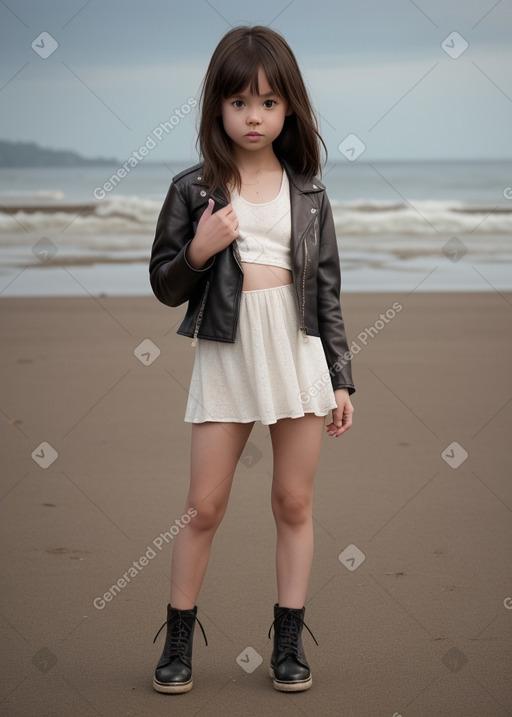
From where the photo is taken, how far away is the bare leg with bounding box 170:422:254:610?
2.73 metres

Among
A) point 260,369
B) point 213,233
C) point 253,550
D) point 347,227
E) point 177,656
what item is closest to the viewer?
point 213,233

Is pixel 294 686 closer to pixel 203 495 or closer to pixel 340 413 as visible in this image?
pixel 203 495

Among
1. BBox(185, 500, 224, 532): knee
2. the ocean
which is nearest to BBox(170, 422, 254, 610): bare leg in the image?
BBox(185, 500, 224, 532): knee

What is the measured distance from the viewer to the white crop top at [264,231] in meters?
2.69

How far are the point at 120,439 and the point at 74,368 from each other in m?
1.68

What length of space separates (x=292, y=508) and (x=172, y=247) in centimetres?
81

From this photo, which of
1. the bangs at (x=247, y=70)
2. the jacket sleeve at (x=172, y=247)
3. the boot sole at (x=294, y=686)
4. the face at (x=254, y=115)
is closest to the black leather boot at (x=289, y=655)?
the boot sole at (x=294, y=686)

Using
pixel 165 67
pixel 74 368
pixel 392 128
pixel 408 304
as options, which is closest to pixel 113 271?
pixel 408 304

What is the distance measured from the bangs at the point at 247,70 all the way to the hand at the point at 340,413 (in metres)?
0.86

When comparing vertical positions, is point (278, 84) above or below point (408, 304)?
below

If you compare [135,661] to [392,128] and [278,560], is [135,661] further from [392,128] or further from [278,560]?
[392,128]

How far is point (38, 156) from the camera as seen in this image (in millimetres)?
24859

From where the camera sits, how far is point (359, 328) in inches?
319

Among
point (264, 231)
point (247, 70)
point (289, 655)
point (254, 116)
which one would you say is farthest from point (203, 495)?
point (247, 70)
